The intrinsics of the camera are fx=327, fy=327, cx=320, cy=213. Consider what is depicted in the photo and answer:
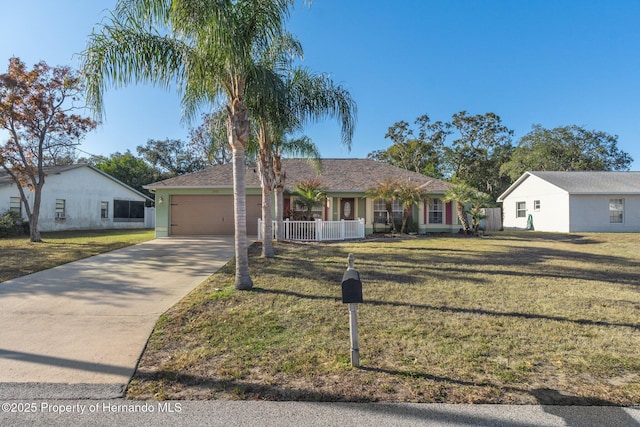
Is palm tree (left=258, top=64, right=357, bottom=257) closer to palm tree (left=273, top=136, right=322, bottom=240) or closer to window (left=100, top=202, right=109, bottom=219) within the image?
palm tree (left=273, top=136, right=322, bottom=240)

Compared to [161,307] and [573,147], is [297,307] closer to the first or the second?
[161,307]

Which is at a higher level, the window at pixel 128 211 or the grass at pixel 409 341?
the window at pixel 128 211

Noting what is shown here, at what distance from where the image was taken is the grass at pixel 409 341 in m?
3.01

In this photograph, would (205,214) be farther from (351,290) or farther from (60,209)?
(351,290)

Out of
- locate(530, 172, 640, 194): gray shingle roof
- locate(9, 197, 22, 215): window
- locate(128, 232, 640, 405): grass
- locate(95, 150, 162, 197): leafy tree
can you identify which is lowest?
locate(128, 232, 640, 405): grass

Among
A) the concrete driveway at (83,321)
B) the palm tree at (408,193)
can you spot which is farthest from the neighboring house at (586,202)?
the concrete driveway at (83,321)

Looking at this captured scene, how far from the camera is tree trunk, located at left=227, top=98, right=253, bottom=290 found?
6.38 metres

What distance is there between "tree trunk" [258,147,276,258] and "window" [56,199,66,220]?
19237 millimetres

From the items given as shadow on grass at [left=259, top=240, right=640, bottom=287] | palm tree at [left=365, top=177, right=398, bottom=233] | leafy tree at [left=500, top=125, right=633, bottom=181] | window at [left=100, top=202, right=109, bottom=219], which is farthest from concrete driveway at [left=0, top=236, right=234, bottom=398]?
leafy tree at [left=500, top=125, right=633, bottom=181]

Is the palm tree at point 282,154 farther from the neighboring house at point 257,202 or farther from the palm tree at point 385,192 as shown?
the palm tree at point 385,192

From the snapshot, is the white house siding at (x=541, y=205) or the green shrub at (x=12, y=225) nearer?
the green shrub at (x=12, y=225)

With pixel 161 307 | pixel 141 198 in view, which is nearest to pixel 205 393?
pixel 161 307

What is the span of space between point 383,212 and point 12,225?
68.2 ft

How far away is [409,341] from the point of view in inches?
158
